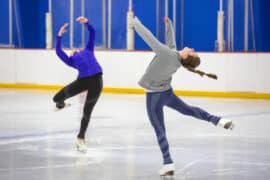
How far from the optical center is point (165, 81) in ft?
20.0

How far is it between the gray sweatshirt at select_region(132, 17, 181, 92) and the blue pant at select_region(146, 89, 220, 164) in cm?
7

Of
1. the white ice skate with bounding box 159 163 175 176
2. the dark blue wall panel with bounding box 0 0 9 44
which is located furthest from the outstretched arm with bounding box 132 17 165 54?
the dark blue wall panel with bounding box 0 0 9 44

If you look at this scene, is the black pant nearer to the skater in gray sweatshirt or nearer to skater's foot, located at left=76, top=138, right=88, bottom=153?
skater's foot, located at left=76, top=138, right=88, bottom=153

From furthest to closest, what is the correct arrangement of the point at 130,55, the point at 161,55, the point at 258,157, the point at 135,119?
the point at 130,55
the point at 135,119
the point at 258,157
the point at 161,55

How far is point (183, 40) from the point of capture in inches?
683

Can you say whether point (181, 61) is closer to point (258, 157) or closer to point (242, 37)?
point (258, 157)

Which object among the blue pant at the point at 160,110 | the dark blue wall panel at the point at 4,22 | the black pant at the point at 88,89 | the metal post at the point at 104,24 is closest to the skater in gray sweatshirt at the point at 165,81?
the blue pant at the point at 160,110

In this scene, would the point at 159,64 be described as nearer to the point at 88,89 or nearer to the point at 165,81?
the point at 165,81

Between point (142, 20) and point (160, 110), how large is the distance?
468 inches

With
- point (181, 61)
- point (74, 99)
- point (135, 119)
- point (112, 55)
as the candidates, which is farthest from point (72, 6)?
point (181, 61)

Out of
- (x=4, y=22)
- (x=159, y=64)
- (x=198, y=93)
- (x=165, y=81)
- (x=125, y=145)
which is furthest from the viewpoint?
(x=4, y=22)

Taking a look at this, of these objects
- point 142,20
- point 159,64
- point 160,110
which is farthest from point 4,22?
point 159,64

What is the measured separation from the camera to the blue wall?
1652 cm

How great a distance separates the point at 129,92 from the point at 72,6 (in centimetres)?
400
